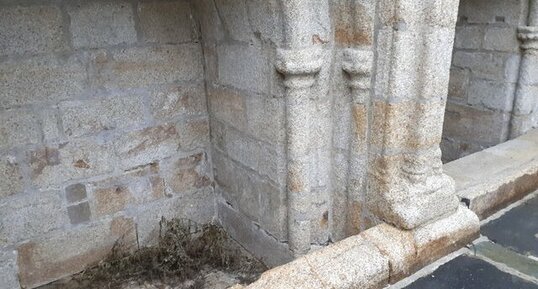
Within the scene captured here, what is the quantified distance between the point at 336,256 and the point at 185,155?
1.43 m

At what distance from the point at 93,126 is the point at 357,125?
1.47 m

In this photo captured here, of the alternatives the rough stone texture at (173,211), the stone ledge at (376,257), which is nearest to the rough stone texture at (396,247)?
the stone ledge at (376,257)

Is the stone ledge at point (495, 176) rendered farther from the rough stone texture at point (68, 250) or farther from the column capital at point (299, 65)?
the rough stone texture at point (68, 250)

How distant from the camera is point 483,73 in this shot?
3.39 metres

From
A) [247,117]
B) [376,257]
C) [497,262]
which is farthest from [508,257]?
[247,117]

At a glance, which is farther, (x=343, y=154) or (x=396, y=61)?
(x=343, y=154)

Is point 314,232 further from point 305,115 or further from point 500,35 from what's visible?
point 500,35

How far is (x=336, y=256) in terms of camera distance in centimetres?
184

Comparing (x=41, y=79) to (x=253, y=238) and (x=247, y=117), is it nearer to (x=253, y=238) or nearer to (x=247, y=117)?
(x=247, y=117)

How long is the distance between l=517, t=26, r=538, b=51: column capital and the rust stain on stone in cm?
290

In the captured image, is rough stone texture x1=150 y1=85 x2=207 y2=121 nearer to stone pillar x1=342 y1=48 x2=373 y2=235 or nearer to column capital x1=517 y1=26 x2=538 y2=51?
stone pillar x1=342 y1=48 x2=373 y2=235

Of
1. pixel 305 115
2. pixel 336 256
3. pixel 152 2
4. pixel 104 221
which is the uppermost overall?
pixel 152 2

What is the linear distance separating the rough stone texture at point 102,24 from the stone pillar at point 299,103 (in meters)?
1.03

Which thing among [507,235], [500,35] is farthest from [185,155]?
[500,35]
